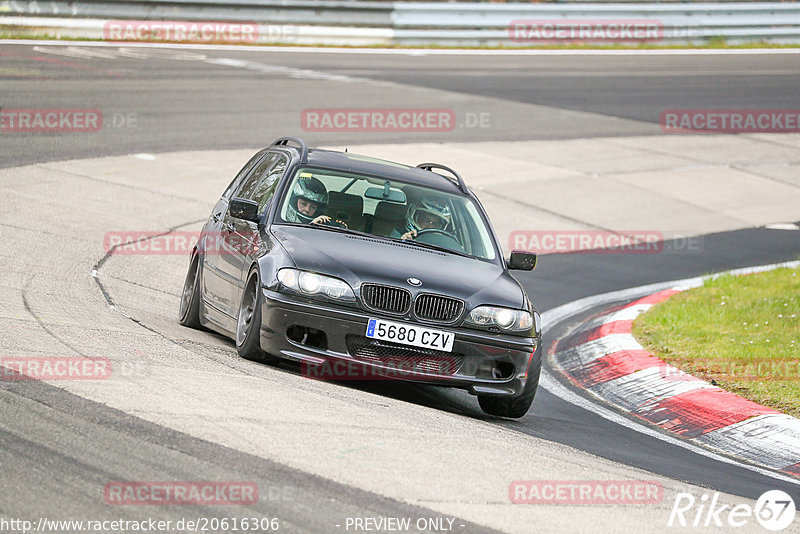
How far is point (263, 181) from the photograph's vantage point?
30.3ft

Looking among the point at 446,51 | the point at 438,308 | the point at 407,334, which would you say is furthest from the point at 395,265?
the point at 446,51

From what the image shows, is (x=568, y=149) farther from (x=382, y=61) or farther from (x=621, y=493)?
(x=621, y=493)

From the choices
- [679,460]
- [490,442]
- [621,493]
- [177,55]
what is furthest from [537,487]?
[177,55]

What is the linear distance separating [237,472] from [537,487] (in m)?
A: 1.37

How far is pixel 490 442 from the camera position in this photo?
20.5ft

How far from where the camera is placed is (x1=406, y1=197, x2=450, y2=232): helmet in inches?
338
